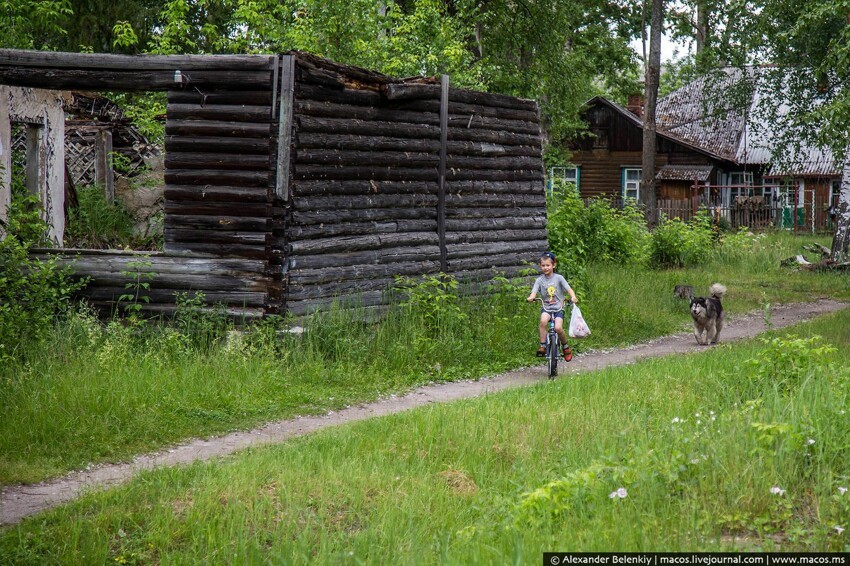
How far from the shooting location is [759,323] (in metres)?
15.4

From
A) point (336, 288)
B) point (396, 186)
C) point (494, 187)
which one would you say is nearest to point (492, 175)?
point (494, 187)

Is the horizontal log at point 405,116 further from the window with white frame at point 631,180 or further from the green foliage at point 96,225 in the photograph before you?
the window with white frame at point 631,180

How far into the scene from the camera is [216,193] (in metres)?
10.6

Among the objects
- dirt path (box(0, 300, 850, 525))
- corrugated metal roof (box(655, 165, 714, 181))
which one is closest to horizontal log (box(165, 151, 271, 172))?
dirt path (box(0, 300, 850, 525))

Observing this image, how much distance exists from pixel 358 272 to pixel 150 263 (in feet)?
7.89

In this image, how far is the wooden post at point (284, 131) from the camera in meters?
10.4

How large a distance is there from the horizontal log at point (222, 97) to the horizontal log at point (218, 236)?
4.60 ft

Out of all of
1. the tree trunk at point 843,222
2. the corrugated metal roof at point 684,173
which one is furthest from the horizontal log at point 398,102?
the corrugated metal roof at point 684,173

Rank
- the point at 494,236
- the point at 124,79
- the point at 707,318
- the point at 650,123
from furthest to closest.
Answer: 1. the point at 650,123
2. the point at 494,236
3. the point at 707,318
4. the point at 124,79

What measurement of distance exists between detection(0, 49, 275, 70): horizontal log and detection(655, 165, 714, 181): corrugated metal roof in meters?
30.2

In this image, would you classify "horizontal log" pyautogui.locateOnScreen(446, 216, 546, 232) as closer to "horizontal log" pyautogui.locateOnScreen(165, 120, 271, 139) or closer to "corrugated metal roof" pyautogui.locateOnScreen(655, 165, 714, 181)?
"horizontal log" pyautogui.locateOnScreen(165, 120, 271, 139)

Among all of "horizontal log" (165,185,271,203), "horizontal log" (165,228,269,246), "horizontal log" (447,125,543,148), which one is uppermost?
"horizontal log" (447,125,543,148)

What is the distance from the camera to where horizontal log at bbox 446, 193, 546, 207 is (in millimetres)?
13477

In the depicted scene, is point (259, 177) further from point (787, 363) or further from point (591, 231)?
point (591, 231)
